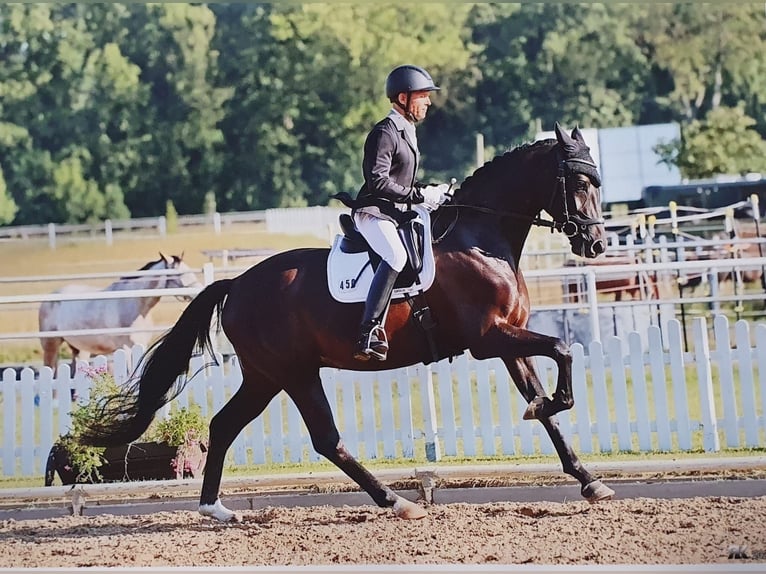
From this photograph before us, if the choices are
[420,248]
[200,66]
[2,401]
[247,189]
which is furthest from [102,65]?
[420,248]

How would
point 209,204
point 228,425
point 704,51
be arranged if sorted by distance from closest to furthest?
point 228,425 < point 209,204 < point 704,51

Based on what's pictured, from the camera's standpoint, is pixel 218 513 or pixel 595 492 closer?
pixel 595 492

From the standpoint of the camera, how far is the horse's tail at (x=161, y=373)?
630cm

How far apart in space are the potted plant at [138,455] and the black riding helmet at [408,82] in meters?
2.69

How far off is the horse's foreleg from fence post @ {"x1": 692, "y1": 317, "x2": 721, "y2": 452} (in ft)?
6.04

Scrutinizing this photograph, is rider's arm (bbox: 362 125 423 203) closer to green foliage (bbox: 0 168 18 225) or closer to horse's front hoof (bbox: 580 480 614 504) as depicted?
horse's front hoof (bbox: 580 480 614 504)

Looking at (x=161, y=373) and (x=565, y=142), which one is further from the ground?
(x=565, y=142)

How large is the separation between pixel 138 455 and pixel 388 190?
107 inches

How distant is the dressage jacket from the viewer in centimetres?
553

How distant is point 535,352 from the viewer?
17.3ft

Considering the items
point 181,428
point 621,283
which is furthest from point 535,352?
point 621,283

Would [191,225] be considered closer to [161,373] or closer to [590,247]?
[161,373]

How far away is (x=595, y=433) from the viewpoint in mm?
7004

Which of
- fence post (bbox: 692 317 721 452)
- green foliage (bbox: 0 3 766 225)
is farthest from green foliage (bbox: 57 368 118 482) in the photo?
green foliage (bbox: 0 3 766 225)
